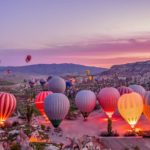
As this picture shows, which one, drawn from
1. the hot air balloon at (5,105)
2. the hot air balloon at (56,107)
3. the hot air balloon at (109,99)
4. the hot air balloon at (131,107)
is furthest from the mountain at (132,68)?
the hot air balloon at (5,105)

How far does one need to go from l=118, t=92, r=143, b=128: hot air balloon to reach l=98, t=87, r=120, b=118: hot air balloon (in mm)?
3483

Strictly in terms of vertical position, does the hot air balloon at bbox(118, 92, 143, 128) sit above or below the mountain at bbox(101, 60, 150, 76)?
below

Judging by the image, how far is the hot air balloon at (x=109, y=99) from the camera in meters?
30.6

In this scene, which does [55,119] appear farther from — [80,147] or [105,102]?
[80,147]

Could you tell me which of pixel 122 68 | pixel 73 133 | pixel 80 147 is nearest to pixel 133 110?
pixel 73 133

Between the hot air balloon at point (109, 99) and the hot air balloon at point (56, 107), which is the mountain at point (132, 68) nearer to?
the hot air balloon at point (109, 99)

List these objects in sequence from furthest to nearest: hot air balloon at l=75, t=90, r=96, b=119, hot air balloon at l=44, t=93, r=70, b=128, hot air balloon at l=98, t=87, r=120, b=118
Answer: hot air balloon at l=75, t=90, r=96, b=119
hot air balloon at l=98, t=87, r=120, b=118
hot air balloon at l=44, t=93, r=70, b=128

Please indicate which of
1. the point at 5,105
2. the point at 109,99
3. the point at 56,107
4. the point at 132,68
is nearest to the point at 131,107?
the point at 109,99

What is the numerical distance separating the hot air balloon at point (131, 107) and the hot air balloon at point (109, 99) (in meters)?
3.48

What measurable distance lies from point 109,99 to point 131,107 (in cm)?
468

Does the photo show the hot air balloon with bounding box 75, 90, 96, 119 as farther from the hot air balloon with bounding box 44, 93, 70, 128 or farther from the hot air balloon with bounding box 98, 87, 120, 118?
the hot air balloon with bounding box 44, 93, 70, 128

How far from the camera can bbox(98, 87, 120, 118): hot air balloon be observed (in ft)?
101

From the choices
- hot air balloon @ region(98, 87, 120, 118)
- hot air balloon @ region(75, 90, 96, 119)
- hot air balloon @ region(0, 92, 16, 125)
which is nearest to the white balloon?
hot air balloon @ region(75, 90, 96, 119)

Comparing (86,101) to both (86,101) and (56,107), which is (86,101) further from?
(56,107)
